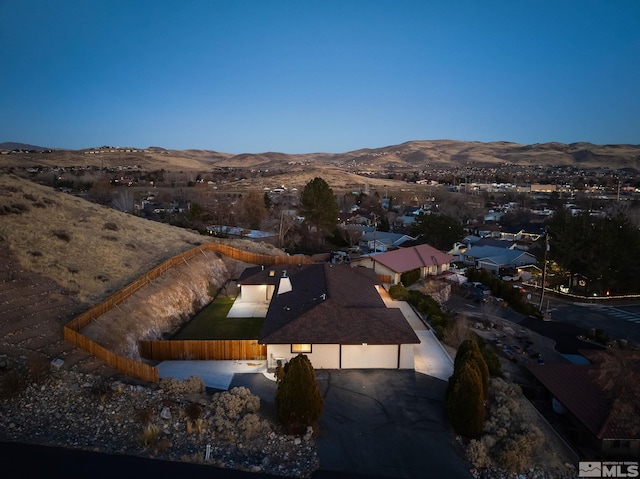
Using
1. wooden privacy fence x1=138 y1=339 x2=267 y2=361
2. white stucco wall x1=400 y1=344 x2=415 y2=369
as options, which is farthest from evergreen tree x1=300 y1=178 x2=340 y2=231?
white stucco wall x1=400 y1=344 x2=415 y2=369

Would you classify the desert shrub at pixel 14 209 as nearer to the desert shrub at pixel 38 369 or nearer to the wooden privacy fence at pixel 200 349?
the wooden privacy fence at pixel 200 349

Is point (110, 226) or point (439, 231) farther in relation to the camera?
point (439, 231)

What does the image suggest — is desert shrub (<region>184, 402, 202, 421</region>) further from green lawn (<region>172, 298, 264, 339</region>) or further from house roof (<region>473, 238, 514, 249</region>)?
house roof (<region>473, 238, 514, 249</region>)

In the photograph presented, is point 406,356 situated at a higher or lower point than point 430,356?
higher

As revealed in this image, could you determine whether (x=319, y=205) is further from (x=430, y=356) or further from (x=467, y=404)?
(x=467, y=404)

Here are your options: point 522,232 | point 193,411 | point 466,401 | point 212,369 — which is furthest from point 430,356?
point 522,232

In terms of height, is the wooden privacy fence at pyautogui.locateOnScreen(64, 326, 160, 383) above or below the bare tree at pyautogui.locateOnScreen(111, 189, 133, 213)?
below

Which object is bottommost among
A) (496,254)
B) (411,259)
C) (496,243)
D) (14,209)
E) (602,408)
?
(496,254)
